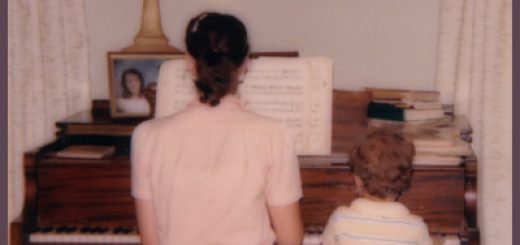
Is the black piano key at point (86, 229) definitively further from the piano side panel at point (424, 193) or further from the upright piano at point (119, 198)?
the piano side panel at point (424, 193)

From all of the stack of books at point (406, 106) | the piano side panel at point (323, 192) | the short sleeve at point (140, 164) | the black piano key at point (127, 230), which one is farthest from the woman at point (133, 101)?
the short sleeve at point (140, 164)

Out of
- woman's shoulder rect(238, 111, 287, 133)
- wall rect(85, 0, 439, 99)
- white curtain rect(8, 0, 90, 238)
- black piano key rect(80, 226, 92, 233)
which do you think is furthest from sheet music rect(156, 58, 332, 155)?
white curtain rect(8, 0, 90, 238)

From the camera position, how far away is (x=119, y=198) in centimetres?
248

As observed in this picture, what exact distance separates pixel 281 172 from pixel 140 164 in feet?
1.09

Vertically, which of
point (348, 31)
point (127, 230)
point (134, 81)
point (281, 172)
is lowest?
point (127, 230)

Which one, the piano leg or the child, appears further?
the piano leg

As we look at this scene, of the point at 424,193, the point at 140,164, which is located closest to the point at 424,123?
the point at 424,193

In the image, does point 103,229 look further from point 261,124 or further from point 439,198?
point 439,198

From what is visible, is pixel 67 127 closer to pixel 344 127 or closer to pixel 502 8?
pixel 344 127

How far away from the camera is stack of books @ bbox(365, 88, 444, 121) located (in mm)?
2717

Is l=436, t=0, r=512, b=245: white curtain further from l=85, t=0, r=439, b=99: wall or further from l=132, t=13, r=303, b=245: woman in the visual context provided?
l=132, t=13, r=303, b=245: woman

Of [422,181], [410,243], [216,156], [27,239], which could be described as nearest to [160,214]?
[216,156]

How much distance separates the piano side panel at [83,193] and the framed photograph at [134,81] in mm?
335

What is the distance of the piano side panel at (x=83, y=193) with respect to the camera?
2.47 m
